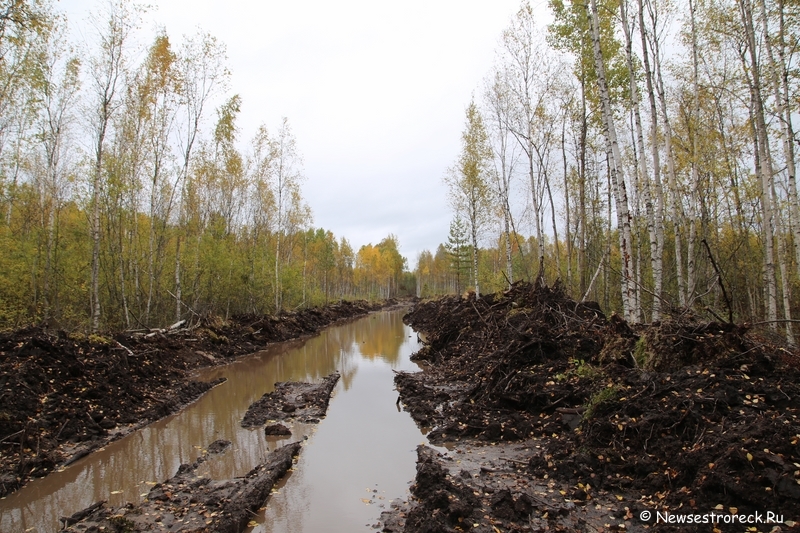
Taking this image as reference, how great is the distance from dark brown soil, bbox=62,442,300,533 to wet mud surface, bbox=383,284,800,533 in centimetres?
165

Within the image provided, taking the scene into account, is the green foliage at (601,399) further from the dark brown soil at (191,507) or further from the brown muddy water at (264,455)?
the dark brown soil at (191,507)

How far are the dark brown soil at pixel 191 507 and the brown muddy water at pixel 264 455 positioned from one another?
220mm

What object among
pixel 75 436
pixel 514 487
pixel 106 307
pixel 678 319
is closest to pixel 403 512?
pixel 514 487

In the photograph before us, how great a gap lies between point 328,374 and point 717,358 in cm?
1047

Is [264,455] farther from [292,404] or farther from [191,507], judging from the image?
[292,404]

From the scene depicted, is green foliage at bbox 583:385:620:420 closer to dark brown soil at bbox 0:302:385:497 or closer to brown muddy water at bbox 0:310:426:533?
brown muddy water at bbox 0:310:426:533

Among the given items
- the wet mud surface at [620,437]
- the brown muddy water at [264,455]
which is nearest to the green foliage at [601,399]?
the wet mud surface at [620,437]

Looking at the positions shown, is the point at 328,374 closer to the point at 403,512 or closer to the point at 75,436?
the point at 75,436

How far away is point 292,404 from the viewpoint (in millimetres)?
9297

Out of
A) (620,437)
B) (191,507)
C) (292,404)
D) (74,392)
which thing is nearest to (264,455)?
(191,507)

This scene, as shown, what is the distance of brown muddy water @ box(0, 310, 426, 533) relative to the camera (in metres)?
4.65

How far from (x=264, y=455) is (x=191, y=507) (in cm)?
182

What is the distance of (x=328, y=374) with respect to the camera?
13.2 metres

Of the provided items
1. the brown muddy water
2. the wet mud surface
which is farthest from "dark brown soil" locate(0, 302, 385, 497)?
the wet mud surface
